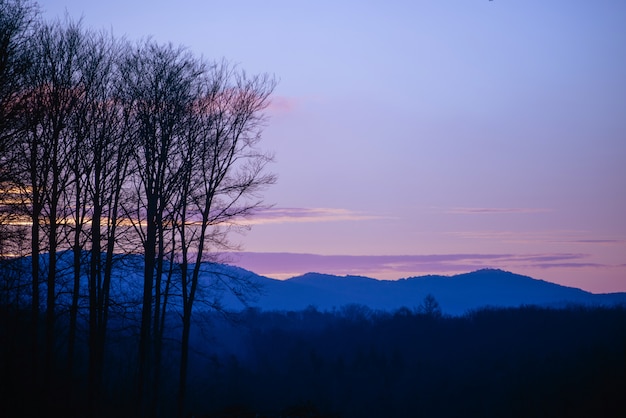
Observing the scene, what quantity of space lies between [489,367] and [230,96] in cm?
7249

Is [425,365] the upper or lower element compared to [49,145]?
lower

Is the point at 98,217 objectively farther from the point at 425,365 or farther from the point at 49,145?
the point at 425,365

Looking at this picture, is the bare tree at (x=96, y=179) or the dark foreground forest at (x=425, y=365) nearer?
the bare tree at (x=96, y=179)

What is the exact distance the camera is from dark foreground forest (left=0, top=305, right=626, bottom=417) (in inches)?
2405

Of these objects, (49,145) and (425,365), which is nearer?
(49,145)

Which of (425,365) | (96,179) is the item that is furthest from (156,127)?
(425,365)

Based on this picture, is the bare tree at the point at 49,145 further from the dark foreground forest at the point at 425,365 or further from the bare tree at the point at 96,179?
the dark foreground forest at the point at 425,365

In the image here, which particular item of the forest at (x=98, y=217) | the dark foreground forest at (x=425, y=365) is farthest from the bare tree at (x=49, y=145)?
the dark foreground forest at (x=425, y=365)

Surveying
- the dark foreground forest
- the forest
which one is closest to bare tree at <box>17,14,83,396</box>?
the forest

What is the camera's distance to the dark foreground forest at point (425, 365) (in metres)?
61.1

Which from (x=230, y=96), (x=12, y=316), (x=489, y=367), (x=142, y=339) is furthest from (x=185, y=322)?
(x=489, y=367)

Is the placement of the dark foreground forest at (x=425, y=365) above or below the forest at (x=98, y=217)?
below

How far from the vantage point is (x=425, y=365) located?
94000 mm

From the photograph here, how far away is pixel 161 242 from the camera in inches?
919
